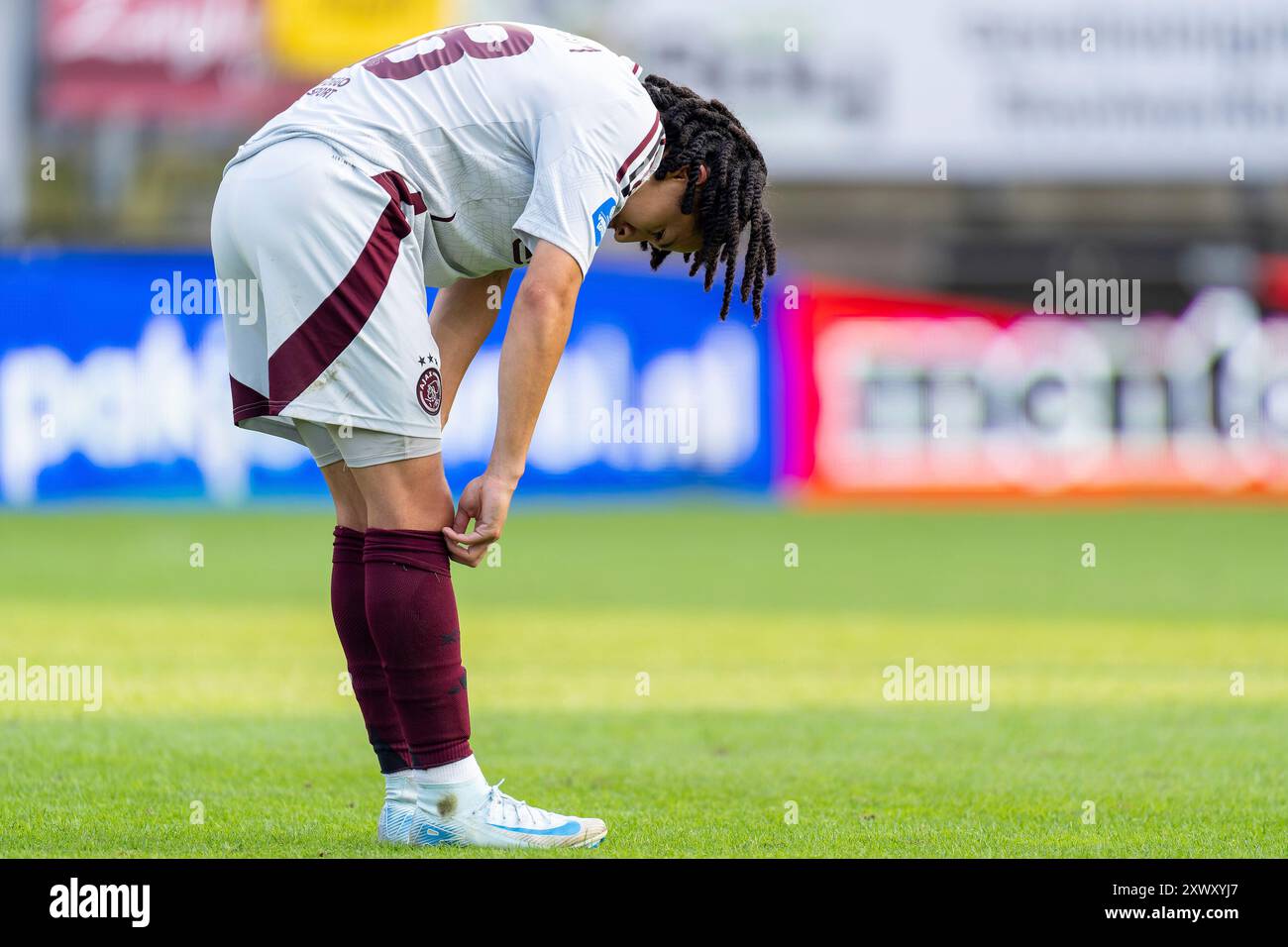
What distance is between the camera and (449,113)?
3.82 meters

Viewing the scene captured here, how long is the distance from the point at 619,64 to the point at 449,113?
379 millimetres

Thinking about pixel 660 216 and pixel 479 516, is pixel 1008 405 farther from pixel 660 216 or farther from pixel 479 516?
pixel 479 516

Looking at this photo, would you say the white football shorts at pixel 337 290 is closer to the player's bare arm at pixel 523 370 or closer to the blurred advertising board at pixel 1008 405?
the player's bare arm at pixel 523 370

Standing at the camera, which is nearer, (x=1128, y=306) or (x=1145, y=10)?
(x=1128, y=306)

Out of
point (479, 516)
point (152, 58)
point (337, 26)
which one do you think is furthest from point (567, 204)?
point (152, 58)

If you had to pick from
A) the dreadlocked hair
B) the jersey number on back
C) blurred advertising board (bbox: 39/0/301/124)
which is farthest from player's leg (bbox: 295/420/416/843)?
blurred advertising board (bbox: 39/0/301/124)

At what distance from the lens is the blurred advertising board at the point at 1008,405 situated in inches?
665

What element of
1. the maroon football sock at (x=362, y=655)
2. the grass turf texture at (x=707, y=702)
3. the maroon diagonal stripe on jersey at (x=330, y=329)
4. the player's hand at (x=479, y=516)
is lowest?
the grass turf texture at (x=707, y=702)

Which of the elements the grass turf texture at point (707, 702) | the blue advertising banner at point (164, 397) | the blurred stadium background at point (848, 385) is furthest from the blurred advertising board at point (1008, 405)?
the grass turf texture at point (707, 702)

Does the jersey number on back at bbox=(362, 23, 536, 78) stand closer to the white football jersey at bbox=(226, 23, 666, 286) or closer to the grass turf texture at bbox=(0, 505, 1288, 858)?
the white football jersey at bbox=(226, 23, 666, 286)

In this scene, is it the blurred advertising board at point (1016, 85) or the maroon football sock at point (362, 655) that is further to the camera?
the blurred advertising board at point (1016, 85)

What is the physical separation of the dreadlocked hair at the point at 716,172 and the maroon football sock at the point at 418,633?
820 mm
